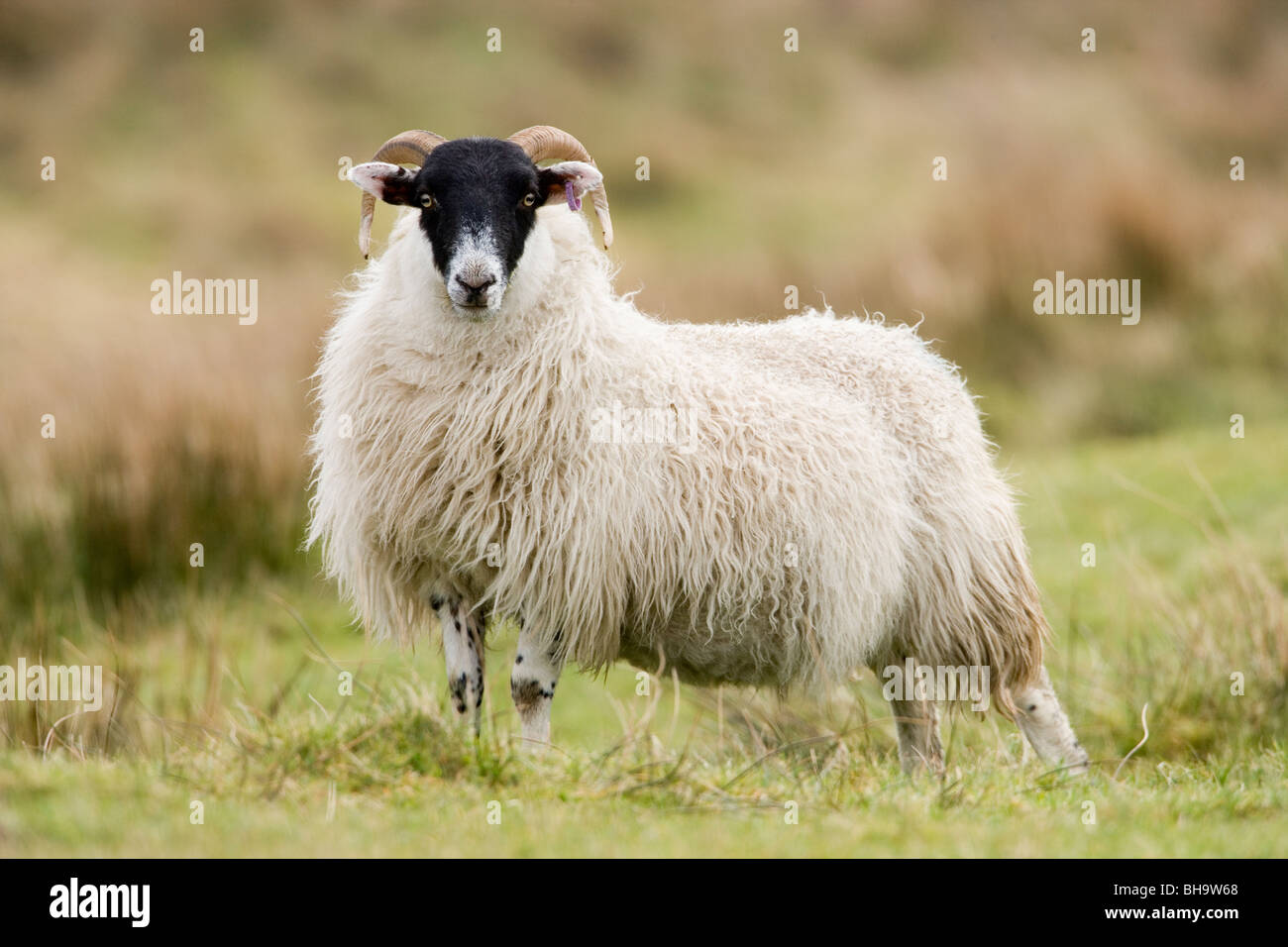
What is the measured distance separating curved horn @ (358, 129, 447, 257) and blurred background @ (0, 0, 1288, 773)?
2.03 metres

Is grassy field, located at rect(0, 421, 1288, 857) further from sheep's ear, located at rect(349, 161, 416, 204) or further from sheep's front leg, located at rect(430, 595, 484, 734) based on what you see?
sheep's ear, located at rect(349, 161, 416, 204)

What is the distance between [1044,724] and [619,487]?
2.43m

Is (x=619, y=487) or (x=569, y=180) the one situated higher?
(x=569, y=180)

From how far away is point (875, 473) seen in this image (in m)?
6.14

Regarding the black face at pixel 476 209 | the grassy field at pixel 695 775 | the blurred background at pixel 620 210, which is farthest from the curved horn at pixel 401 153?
the blurred background at pixel 620 210

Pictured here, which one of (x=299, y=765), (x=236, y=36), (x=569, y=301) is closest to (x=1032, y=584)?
(x=569, y=301)

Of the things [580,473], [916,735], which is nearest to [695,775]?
[580,473]

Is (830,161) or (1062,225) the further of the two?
(830,161)

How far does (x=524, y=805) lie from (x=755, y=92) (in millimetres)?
27805

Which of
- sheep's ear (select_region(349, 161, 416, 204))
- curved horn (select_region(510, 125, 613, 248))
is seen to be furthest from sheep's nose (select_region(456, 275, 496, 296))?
curved horn (select_region(510, 125, 613, 248))

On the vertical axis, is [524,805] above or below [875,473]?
below

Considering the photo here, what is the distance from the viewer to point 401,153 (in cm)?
613

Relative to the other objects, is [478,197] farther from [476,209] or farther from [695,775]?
[695,775]
